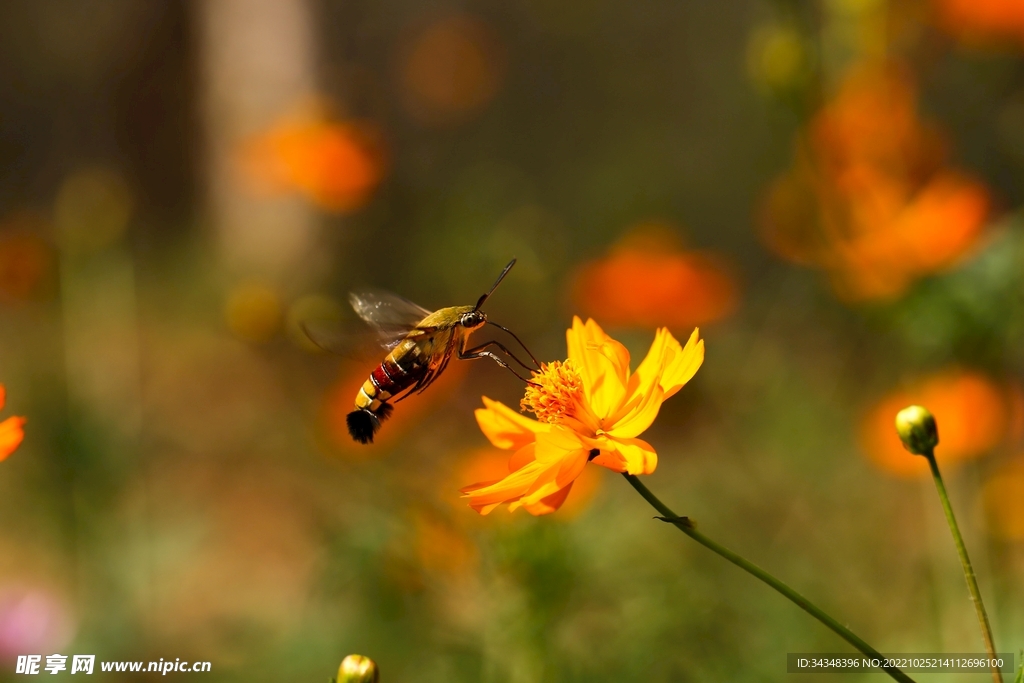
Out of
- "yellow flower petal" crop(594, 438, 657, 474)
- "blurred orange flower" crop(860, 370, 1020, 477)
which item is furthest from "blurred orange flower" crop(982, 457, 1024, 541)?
"yellow flower petal" crop(594, 438, 657, 474)

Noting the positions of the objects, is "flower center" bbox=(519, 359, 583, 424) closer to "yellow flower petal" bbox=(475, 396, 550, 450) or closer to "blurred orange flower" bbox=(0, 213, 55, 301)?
"yellow flower petal" bbox=(475, 396, 550, 450)

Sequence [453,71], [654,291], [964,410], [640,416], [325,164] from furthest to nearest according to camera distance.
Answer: [453,71], [325,164], [654,291], [964,410], [640,416]

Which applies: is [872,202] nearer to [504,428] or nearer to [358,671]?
[504,428]

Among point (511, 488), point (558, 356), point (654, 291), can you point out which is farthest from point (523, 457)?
point (558, 356)

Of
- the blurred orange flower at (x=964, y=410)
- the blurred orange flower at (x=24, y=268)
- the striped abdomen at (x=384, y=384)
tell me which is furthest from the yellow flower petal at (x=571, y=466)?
the blurred orange flower at (x=24, y=268)

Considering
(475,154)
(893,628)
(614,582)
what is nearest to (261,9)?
(475,154)

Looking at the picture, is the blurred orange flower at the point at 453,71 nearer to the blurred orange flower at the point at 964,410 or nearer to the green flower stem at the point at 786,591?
the blurred orange flower at the point at 964,410
